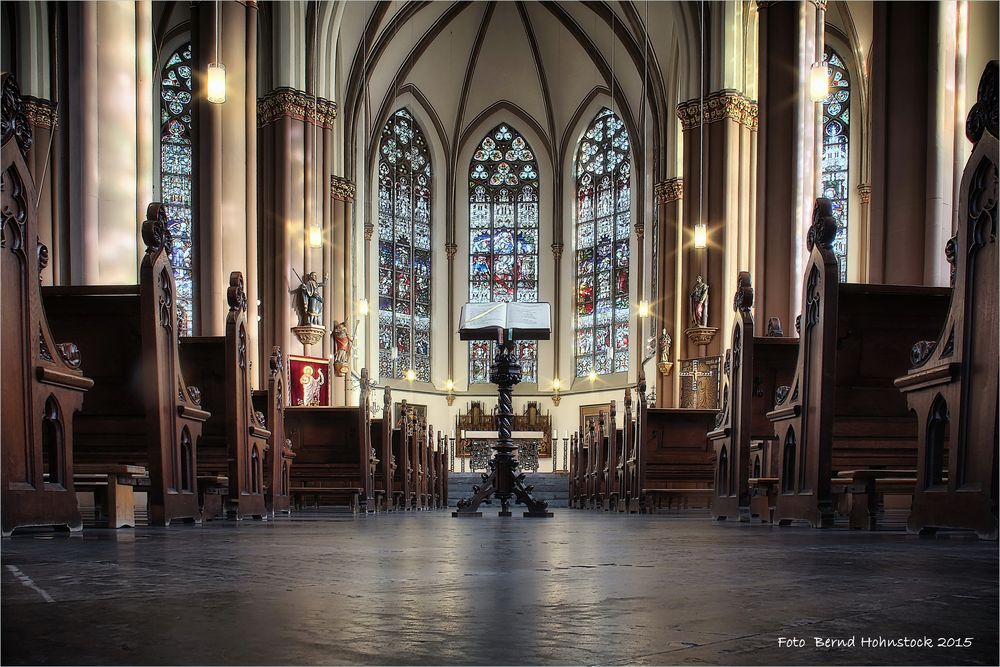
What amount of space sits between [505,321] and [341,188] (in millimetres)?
15721

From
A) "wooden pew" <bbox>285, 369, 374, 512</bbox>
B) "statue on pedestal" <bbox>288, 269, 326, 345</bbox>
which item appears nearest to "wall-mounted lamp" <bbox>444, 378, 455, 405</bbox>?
"statue on pedestal" <bbox>288, 269, 326, 345</bbox>

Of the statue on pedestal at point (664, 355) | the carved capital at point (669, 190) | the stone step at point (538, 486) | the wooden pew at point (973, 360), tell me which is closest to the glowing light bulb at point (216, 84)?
the wooden pew at point (973, 360)

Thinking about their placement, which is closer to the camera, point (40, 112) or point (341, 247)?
point (40, 112)

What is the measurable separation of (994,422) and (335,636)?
8.55ft

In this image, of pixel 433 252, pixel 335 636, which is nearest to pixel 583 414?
pixel 433 252

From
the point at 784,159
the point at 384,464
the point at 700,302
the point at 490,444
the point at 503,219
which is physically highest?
the point at 503,219

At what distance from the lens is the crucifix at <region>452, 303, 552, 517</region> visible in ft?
26.7

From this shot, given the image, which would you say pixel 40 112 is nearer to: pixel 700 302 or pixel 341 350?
pixel 341 350

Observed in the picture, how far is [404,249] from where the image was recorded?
28.4 meters

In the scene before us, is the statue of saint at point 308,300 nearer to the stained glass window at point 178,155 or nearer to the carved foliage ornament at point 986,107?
the stained glass window at point 178,155

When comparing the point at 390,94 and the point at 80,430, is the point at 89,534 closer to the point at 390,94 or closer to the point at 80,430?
the point at 80,430

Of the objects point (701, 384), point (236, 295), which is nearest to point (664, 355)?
point (701, 384)

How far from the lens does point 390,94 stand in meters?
27.1

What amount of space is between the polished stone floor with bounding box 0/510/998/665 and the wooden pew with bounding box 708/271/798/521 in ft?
10.6
